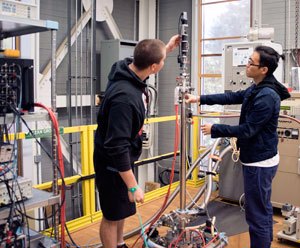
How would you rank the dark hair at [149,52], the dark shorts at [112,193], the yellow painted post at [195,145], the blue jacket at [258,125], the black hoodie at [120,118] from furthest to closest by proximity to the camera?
the yellow painted post at [195,145] < the blue jacket at [258,125] < the dark shorts at [112,193] < the dark hair at [149,52] < the black hoodie at [120,118]

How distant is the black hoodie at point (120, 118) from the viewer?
2.01 m

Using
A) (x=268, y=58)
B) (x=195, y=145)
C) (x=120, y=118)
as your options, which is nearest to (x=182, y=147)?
(x=120, y=118)

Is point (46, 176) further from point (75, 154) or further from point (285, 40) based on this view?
point (285, 40)

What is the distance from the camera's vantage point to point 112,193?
228cm

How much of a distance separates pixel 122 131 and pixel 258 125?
0.96 meters

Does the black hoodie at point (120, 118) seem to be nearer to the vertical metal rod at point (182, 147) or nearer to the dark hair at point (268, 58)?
the vertical metal rod at point (182, 147)

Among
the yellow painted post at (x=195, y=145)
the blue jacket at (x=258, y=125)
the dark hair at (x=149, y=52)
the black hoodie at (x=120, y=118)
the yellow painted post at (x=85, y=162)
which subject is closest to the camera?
the black hoodie at (x=120, y=118)

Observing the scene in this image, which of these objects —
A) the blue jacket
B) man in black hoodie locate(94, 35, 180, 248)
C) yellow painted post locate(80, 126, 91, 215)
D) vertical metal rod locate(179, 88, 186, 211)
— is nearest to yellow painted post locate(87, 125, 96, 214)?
yellow painted post locate(80, 126, 91, 215)

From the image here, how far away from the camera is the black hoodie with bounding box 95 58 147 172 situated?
2.01 m

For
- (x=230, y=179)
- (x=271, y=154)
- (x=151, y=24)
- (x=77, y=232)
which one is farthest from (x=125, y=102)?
(x=151, y=24)

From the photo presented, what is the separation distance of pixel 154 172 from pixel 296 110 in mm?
3436

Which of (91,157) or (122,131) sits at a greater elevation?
(122,131)

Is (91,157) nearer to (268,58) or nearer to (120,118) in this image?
(120,118)

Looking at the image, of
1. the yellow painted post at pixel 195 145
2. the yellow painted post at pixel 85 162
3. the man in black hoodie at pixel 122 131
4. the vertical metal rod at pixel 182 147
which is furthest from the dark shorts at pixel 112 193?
the yellow painted post at pixel 195 145
